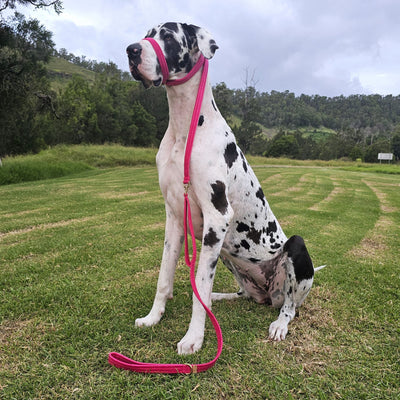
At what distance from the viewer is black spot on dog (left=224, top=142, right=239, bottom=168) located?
221 cm

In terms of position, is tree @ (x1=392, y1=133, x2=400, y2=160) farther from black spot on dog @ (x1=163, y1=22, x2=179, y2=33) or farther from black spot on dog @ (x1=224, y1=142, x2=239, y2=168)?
black spot on dog @ (x1=163, y1=22, x2=179, y2=33)

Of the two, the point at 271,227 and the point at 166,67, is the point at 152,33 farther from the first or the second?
the point at 271,227

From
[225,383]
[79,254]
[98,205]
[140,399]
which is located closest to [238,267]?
[225,383]

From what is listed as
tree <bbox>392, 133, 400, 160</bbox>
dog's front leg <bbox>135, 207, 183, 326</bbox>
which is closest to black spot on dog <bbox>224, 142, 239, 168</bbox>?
dog's front leg <bbox>135, 207, 183, 326</bbox>

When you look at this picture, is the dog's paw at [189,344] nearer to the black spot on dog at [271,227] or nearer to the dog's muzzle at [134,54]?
the black spot on dog at [271,227]

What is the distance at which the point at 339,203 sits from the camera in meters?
9.38

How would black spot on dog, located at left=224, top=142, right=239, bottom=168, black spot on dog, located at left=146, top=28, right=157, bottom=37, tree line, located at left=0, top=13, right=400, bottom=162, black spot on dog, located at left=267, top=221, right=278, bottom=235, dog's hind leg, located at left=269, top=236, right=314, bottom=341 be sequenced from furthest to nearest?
tree line, located at left=0, top=13, right=400, bottom=162
black spot on dog, located at left=267, top=221, right=278, bottom=235
dog's hind leg, located at left=269, top=236, right=314, bottom=341
black spot on dog, located at left=224, top=142, right=239, bottom=168
black spot on dog, located at left=146, top=28, right=157, bottom=37

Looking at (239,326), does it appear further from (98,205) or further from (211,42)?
(98,205)

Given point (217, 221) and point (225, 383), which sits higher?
point (217, 221)

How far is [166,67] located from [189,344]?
6.24ft

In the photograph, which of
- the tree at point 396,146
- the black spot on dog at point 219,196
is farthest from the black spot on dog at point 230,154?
the tree at point 396,146

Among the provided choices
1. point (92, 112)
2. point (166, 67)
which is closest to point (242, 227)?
point (166, 67)

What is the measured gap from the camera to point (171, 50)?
1983 millimetres

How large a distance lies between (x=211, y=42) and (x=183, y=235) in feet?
4.80
